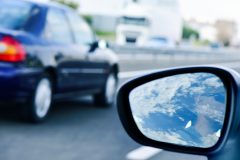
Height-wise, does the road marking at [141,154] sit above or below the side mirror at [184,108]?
below

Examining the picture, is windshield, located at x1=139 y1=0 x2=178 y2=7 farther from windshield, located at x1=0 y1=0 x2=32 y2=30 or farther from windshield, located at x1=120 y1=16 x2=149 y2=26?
windshield, located at x1=120 y1=16 x2=149 y2=26

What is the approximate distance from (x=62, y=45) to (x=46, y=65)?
601 millimetres

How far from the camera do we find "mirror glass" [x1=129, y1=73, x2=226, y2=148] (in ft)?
5.98

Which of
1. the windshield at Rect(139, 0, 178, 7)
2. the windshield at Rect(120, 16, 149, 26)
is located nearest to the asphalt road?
the windshield at Rect(139, 0, 178, 7)

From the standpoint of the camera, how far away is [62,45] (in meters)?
7.71

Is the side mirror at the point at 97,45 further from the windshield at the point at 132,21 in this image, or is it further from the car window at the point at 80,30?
the windshield at the point at 132,21

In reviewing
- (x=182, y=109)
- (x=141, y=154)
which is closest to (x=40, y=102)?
(x=141, y=154)

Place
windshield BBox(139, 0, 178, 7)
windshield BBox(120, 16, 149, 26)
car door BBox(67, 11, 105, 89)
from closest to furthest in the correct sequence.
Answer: car door BBox(67, 11, 105, 89) < windshield BBox(139, 0, 178, 7) < windshield BBox(120, 16, 149, 26)

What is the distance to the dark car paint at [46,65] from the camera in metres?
6.70

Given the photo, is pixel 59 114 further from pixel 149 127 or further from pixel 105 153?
pixel 149 127

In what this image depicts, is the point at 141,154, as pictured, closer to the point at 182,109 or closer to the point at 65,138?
the point at 65,138

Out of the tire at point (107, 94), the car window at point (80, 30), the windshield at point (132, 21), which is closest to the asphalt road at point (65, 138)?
the tire at point (107, 94)

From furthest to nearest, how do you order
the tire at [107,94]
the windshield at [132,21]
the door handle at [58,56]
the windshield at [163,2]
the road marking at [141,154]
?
1. the windshield at [132,21]
2. the windshield at [163,2]
3. the tire at [107,94]
4. the door handle at [58,56]
5. the road marking at [141,154]

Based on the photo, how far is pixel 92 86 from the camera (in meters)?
8.93
